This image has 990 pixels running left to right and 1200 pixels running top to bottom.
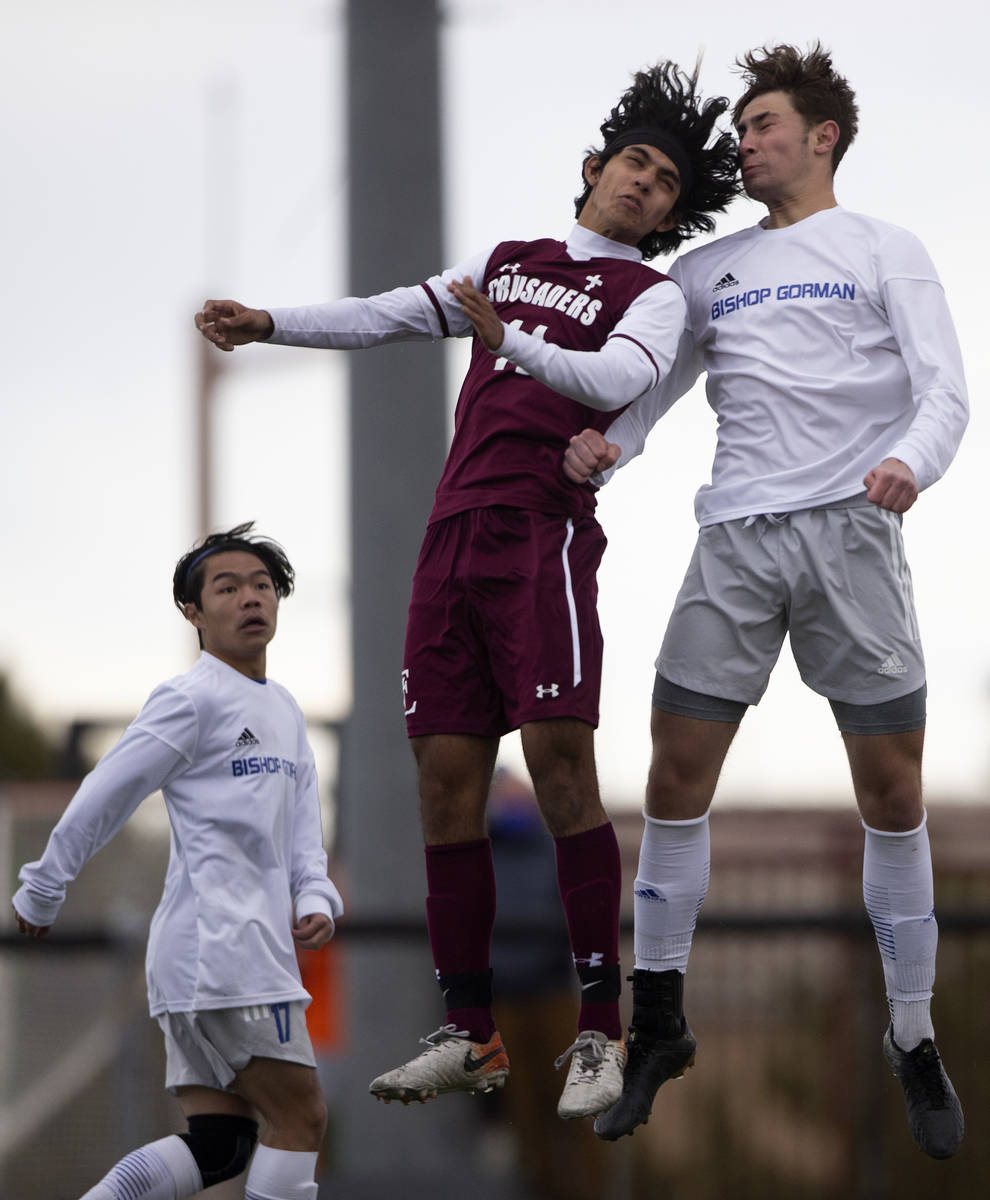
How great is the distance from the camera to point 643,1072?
15.6 ft

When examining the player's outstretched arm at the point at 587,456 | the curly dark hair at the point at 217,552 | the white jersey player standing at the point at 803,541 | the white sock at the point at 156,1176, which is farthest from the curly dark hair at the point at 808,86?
the white sock at the point at 156,1176

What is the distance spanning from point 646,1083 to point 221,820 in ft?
4.50

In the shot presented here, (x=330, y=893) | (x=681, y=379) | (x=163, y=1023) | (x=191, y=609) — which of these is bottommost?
(x=163, y=1023)

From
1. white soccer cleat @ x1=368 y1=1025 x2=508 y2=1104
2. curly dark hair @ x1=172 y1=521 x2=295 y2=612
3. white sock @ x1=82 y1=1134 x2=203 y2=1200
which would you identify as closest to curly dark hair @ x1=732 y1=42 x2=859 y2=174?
curly dark hair @ x1=172 y1=521 x2=295 y2=612

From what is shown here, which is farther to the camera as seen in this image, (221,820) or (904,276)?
(221,820)

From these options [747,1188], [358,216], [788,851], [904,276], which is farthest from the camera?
[788,851]

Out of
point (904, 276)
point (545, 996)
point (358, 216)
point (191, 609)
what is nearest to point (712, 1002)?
point (545, 996)

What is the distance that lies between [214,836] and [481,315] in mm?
1705

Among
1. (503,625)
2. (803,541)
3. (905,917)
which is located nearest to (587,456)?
(503,625)

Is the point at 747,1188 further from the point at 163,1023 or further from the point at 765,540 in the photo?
the point at 765,540

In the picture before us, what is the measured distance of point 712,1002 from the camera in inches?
368

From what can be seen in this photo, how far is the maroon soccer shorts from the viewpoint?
15.1 ft

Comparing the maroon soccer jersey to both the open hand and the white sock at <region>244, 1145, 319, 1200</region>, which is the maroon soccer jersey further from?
the white sock at <region>244, 1145, 319, 1200</region>

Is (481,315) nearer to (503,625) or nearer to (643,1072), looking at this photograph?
(503,625)
